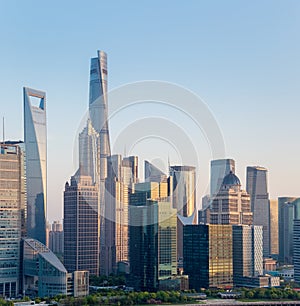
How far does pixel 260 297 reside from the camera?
50.4 feet

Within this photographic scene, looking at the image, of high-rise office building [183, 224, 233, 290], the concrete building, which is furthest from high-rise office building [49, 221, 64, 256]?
high-rise office building [183, 224, 233, 290]

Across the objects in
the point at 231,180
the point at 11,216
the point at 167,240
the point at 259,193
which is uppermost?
the point at 259,193

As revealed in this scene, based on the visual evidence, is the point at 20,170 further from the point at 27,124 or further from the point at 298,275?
the point at 27,124

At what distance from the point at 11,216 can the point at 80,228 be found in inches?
125

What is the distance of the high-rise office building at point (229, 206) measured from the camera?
2039cm

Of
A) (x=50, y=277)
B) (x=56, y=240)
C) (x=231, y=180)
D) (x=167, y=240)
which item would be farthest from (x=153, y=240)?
(x=56, y=240)

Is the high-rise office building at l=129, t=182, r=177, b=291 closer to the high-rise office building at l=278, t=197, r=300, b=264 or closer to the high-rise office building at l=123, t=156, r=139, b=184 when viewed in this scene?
the high-rise office building at l=123, t=156, r=139, b=184

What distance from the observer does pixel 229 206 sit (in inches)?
805

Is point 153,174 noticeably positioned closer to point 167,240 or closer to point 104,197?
point 167,240

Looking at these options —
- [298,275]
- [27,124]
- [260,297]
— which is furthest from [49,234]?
[260,297]

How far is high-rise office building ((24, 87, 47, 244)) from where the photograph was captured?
1223 inches

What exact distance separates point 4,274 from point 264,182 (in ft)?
56.9

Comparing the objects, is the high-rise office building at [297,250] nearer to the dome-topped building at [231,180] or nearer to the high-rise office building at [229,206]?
the high-rise office building at [229,206]

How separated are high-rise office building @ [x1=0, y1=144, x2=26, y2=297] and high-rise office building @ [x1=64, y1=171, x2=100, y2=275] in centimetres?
251
